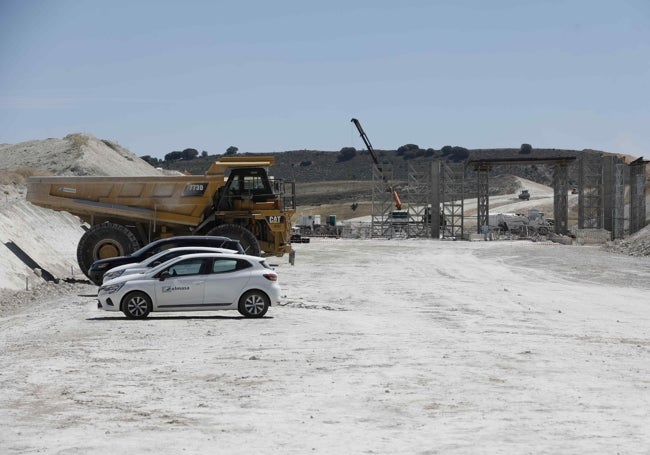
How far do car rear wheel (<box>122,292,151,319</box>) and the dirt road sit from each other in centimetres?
36

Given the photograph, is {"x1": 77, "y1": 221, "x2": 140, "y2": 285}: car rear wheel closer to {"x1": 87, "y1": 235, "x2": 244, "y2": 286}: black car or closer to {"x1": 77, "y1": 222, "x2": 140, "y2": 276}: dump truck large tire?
{"x1": 77, "y1": 222, "x2": 140, "y2": 276}: dump truck large tire

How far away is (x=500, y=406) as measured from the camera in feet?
42.6

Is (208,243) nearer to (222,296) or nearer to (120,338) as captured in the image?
(222,296)

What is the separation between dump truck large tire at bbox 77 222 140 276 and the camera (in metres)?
35.8

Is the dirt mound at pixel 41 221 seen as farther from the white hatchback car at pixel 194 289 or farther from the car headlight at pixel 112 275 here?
the white hatchback car at pixel 194 289

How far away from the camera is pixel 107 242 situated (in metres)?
36.2

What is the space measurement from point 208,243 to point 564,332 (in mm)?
12350

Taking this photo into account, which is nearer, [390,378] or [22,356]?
[390,378]

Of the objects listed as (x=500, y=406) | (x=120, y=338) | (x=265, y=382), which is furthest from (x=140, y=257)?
(x=500, y=406)

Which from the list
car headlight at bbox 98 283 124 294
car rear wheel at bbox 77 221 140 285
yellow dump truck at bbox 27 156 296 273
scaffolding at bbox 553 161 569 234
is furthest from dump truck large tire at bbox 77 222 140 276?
scaffolding at bbox 553 161 569 234

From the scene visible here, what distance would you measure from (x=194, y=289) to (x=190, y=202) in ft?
49.8

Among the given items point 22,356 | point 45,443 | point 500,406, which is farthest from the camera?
point 22,356

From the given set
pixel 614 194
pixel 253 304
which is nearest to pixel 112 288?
pixel 253 304

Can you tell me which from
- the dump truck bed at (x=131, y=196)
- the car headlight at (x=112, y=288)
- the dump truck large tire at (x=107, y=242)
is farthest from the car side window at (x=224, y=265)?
the dump truck bed at (x=131, y=196)
